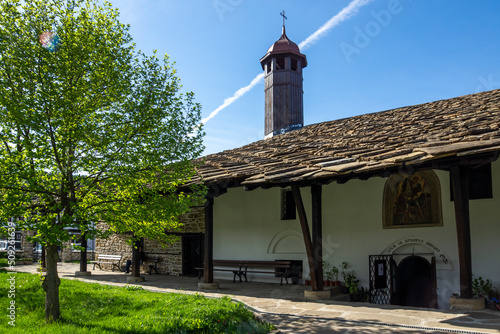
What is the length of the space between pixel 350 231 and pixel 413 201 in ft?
4.94

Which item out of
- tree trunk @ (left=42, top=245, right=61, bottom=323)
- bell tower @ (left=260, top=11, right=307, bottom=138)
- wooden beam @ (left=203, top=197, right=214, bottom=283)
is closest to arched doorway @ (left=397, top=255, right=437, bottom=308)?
wooden beam @ (left=203, top=197, right=214, bottom=283)

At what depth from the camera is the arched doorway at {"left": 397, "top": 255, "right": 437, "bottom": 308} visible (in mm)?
9289

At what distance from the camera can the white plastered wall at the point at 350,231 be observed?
25.7ft

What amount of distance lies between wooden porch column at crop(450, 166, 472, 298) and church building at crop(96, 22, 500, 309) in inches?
0.6

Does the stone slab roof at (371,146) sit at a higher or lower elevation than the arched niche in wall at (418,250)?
higher

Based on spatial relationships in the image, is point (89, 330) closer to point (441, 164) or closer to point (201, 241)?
point (441, 164)

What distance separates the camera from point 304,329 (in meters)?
5.38

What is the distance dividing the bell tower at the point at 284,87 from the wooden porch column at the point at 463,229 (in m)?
13.7

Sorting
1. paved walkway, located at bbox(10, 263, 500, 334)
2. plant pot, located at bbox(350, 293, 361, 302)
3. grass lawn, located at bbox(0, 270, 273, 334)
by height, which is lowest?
plant pot, located at bbox(350, 293, 361, 302)

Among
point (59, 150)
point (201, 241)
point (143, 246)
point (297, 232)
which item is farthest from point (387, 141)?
point (143, 246)

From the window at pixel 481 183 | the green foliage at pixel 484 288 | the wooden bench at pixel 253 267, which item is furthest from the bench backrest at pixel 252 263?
the window at pixel 481 183

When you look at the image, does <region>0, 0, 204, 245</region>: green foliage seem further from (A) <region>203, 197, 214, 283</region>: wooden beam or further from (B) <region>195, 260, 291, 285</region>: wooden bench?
(B) <region>195, 260, 291, 285</region>: wooden bench

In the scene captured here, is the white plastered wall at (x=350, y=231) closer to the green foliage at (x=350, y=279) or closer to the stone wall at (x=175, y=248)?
the green foliage at (x=350, y=279)

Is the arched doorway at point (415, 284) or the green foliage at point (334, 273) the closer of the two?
the arched doorway at point (415, 284)
